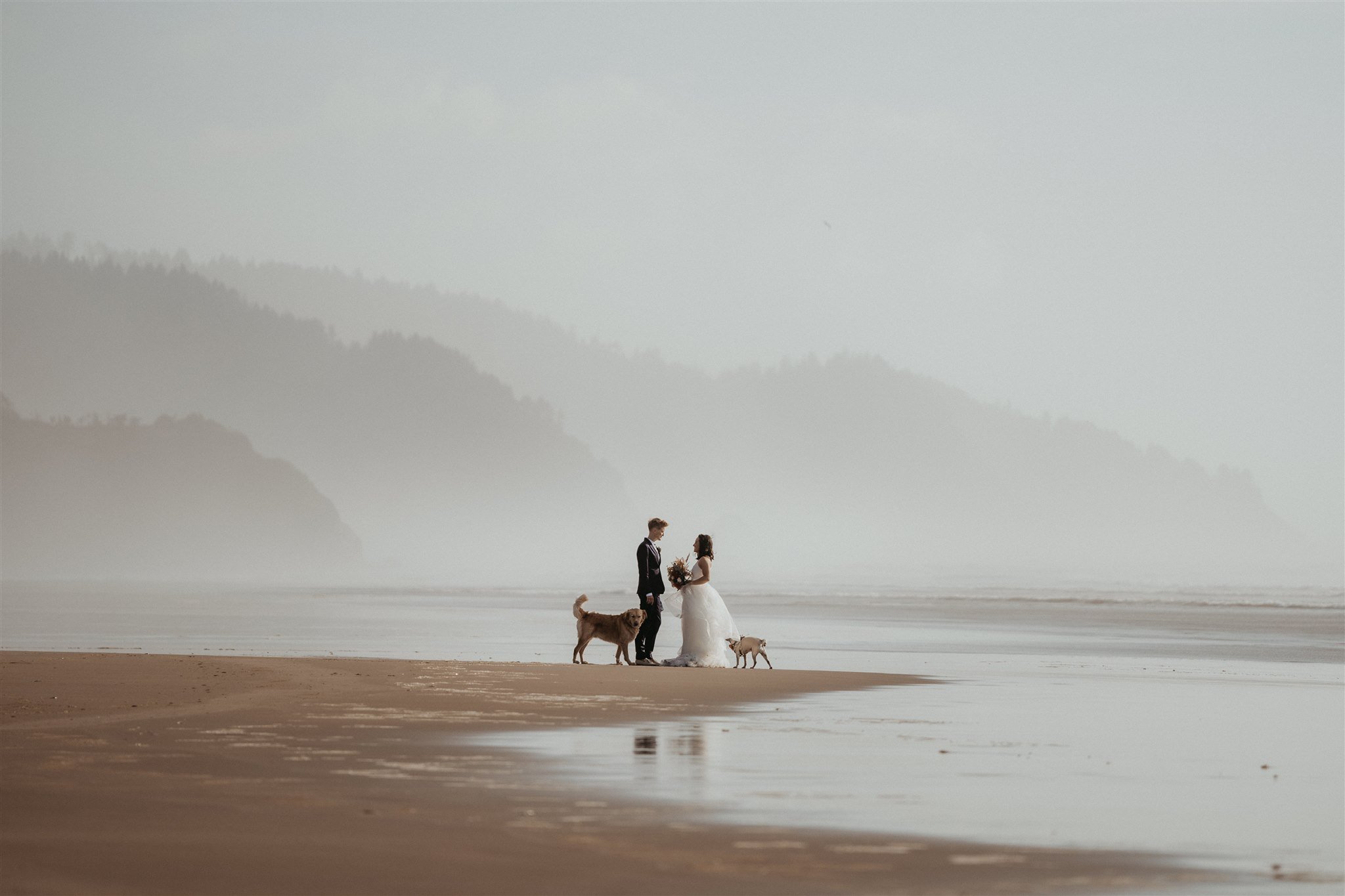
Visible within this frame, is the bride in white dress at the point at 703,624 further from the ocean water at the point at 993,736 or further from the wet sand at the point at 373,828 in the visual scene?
the wet sand at the point at 373,828

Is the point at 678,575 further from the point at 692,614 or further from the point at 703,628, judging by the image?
the point at 703,628

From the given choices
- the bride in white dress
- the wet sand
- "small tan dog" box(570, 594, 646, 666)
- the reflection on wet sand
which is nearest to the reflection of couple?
the bride in white dress

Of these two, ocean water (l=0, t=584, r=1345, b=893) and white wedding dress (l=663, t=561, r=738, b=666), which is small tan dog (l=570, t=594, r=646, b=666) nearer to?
white wedding dress (l=663, t=561, r=738, b=666)

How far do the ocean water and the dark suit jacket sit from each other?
9.63 ft

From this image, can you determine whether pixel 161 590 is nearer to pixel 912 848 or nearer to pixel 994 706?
pixel 994 706

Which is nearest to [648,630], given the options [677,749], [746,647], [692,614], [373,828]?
[692,614]

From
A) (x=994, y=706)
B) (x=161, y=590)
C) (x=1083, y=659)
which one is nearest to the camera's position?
(x=994, y=706)

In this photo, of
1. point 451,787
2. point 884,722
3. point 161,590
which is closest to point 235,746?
point 451,787

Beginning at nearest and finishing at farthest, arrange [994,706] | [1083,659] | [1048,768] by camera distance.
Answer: [1048,768] < [994,706] < [1083,659]

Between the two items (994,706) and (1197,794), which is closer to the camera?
(1197,794)

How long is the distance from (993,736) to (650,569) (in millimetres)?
9489

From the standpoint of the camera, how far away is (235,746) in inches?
458

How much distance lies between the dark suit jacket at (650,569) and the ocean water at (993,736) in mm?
2934

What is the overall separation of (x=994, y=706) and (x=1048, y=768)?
483 cm
